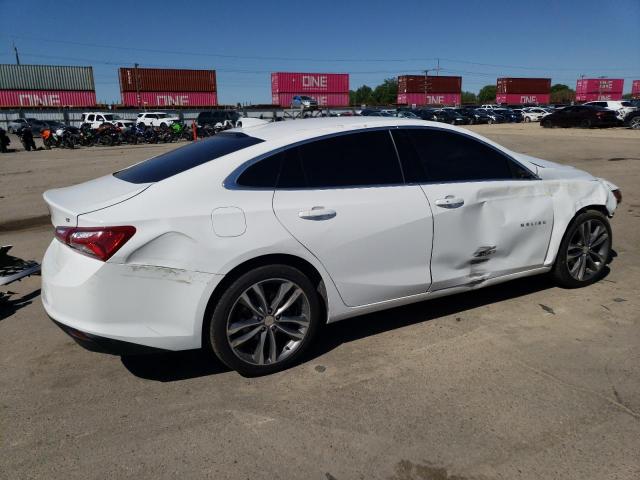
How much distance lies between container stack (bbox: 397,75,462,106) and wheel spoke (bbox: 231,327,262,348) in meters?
73.4

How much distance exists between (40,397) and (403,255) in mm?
2428

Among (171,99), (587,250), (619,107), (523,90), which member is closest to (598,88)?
(523,90)

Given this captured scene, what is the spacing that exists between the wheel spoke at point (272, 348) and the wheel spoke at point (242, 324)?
0.37ft

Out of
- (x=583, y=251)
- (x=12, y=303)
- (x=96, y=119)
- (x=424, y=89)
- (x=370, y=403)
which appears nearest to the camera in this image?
(x=370, y=403)

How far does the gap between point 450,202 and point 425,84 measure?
245 feet

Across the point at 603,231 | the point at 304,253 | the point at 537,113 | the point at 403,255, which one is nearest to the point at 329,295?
the point at 304,253

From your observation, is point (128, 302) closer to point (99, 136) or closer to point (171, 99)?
point (99, 136)

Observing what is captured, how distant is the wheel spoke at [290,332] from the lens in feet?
10.5

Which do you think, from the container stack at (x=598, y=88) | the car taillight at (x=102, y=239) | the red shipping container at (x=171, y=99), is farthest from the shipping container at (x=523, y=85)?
the car taillight at (x=102, y=239)

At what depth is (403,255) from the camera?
11.5 feet

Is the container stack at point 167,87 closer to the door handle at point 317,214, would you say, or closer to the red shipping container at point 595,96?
the red shipping container at point 595,96

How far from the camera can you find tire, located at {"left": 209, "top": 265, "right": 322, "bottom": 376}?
3.01 m

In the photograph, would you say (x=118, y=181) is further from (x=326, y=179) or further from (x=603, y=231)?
(x=603, y=231)

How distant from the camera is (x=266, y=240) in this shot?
300cm
